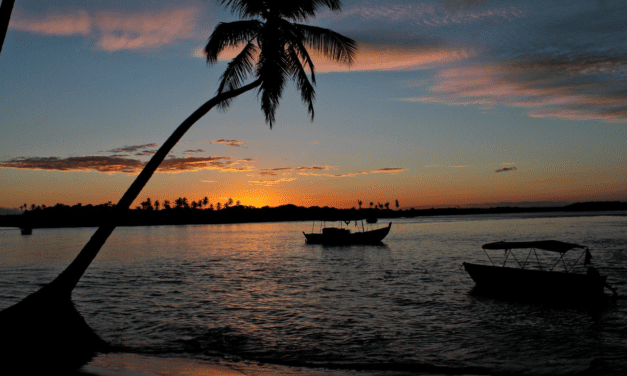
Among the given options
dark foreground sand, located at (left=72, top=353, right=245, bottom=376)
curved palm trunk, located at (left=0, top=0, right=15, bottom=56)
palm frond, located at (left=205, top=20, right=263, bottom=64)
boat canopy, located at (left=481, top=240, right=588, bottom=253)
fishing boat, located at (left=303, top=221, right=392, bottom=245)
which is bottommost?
fishing boat, located at (left=303, top=221, right=392, bottom=245)

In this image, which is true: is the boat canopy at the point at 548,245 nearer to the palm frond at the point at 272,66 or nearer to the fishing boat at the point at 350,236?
the palm frond at the point at 272,66

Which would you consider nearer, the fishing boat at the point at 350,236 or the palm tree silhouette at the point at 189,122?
the palm tree silhouette at the point at 189,122

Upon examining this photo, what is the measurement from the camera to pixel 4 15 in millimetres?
7785

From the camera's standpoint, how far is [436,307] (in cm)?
2045

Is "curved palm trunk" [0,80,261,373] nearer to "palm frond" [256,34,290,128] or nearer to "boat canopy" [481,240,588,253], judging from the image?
"palm frond" [256,34,290,128]

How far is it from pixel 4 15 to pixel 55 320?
6170 mm

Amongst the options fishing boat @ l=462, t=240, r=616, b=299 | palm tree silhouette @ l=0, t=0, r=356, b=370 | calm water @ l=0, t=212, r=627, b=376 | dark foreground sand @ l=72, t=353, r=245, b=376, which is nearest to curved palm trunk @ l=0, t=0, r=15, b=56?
palm tree silhouette @ l=0, t=0, r=356, b=370

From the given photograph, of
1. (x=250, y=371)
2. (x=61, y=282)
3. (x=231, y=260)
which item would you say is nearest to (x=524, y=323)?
(x=250, y=371)

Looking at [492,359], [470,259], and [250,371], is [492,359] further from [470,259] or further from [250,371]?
[470,259]

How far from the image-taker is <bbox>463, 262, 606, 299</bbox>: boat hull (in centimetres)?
2038

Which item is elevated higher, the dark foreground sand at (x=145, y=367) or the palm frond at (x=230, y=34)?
the palm frond at (x=230, y=34)

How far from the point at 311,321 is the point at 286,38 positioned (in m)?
11.4

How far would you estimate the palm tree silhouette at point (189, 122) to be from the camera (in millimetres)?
8719

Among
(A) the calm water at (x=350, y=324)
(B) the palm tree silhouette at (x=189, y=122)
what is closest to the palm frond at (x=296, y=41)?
(B) the palm tree silhouette at (x=189, y=122)
